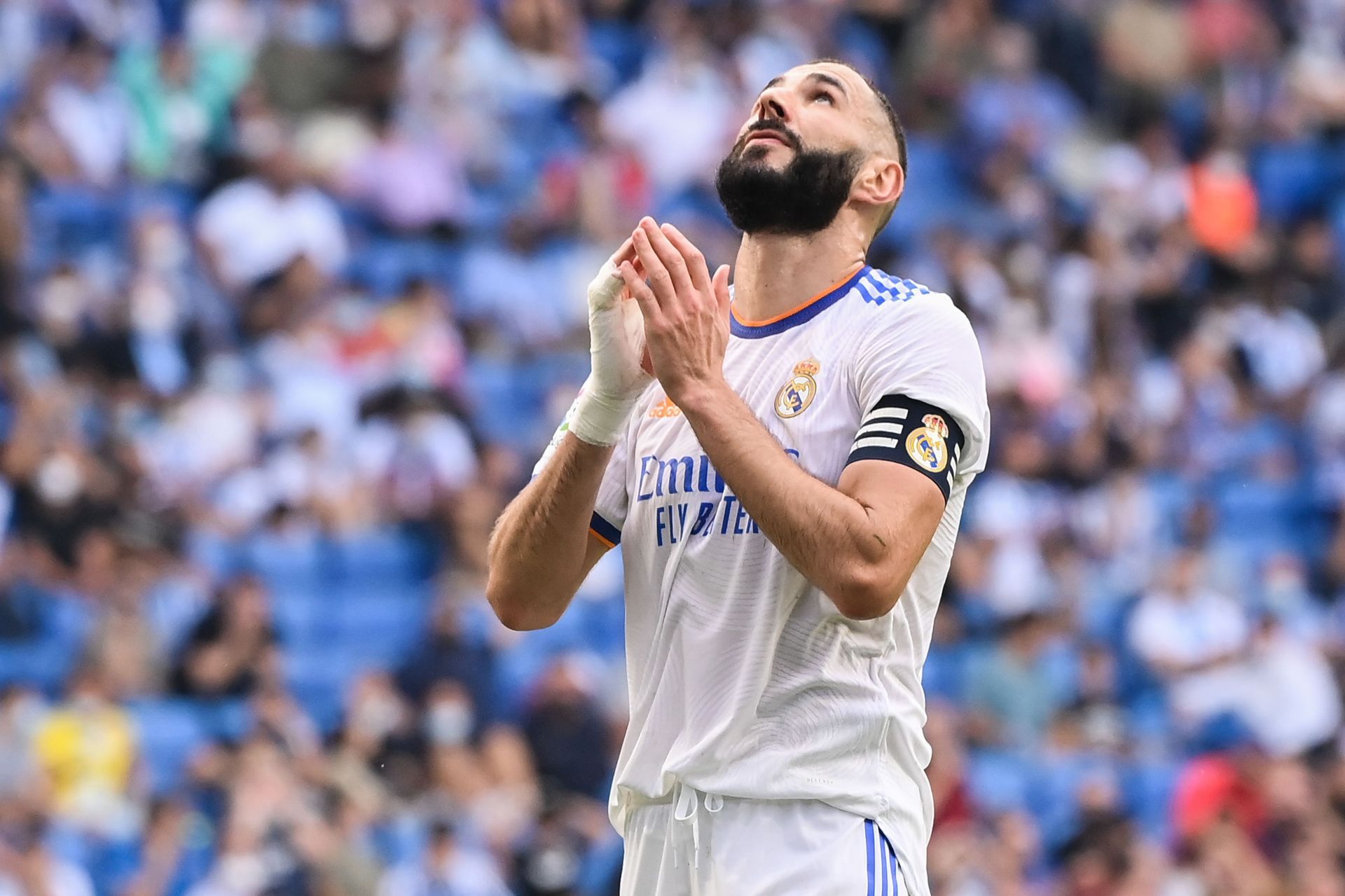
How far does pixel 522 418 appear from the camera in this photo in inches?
568

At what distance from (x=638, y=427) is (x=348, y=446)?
8910mm

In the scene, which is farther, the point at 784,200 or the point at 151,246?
the point at 151,246

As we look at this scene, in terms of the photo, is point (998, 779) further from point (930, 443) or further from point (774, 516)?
point (774, 516)

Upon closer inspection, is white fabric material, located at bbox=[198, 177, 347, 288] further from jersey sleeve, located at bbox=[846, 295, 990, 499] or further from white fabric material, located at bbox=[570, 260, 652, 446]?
jersey sleeve, located at bbox=[846, 295, 990, 499]

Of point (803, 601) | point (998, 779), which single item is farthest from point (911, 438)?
point (998, 779)

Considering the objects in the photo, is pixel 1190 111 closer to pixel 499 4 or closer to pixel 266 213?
pixel 499 4

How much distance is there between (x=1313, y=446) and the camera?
16.3 meters

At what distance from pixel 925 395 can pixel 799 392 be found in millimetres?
342

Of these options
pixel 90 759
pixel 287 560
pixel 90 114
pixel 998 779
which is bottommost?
pixel 90 759

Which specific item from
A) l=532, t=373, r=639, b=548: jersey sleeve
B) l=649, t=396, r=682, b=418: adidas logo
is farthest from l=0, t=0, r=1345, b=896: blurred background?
l=649, t=396, r=682, b=418: adidas logo

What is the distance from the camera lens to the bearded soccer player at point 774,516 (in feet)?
13.1

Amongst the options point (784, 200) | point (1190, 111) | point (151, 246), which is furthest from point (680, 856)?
point (1190, 111)

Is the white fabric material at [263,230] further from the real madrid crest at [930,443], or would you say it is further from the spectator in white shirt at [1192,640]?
the real madrid crest at [930,443]

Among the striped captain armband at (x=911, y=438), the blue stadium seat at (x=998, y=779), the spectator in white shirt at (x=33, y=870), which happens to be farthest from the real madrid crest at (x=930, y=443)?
the blue stadium seat at (x=998, y=779)
